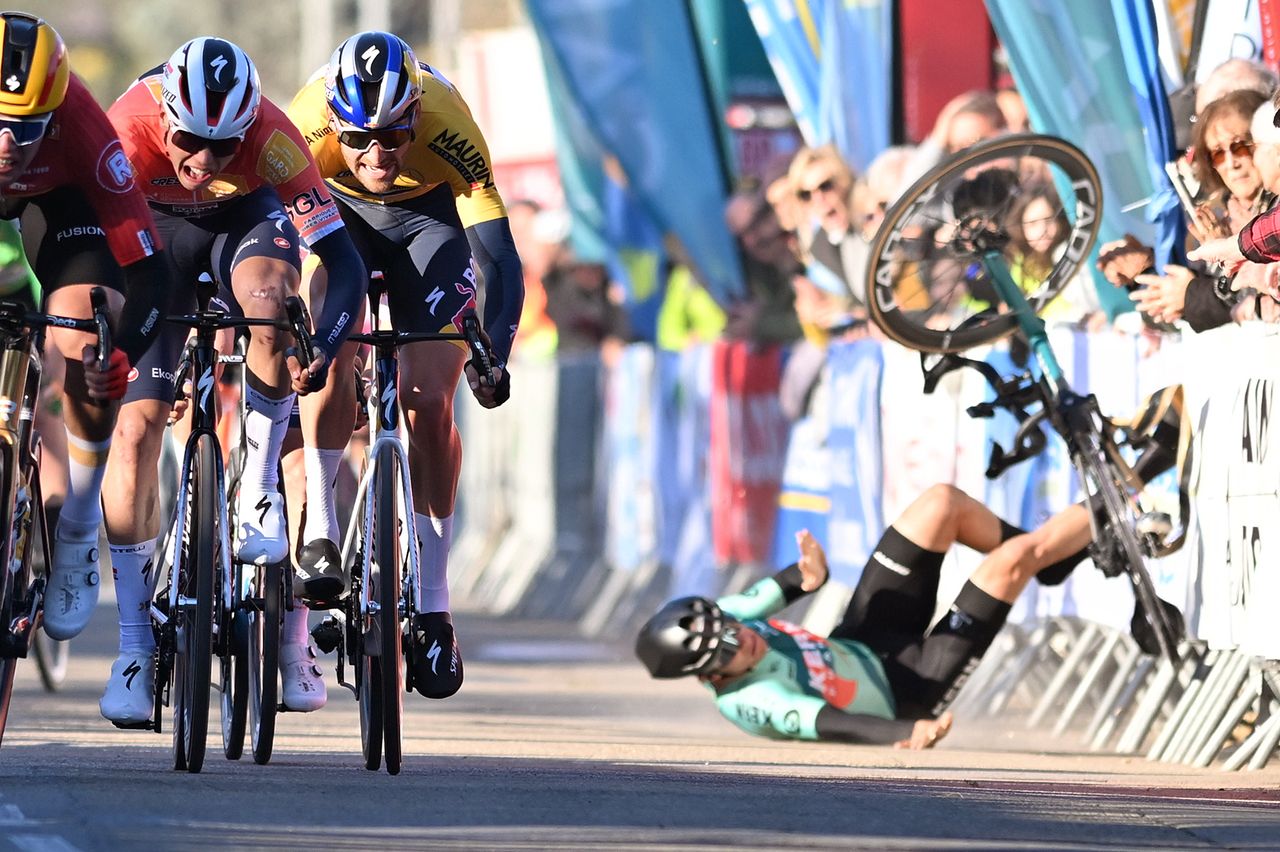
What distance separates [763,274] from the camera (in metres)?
17.2

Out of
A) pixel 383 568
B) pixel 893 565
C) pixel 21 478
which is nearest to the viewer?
pixel 21 478

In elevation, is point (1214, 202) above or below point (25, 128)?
below

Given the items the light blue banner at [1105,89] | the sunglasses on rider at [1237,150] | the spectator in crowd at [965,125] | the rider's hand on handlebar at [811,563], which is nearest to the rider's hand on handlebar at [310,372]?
the rider's hand on handlebar at [811,563]

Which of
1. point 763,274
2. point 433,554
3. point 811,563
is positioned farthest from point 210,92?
point 763,274

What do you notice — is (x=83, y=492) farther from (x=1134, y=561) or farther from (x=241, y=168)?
(x=1134, y=561)

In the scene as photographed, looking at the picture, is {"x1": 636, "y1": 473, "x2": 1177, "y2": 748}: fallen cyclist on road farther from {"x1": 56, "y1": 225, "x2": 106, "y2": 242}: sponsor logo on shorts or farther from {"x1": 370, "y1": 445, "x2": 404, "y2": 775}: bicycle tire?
{"x1": 56, "y1": 225, "x2": 106, "y2": 242}: sponsor logo on shorts

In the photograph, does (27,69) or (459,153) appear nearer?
(27,69)

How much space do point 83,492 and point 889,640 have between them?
3.46m

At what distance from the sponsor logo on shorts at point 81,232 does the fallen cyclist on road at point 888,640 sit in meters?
3.14

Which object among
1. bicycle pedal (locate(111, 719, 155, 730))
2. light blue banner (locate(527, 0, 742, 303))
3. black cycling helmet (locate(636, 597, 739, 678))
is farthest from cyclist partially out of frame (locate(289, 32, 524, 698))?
light blue banner (locate(527, 0, 742, 303))

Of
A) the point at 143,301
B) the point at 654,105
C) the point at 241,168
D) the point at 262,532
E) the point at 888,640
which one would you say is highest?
the point at 654,105

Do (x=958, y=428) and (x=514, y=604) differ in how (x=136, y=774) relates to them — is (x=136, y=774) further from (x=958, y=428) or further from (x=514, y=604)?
(x=514, y=604)

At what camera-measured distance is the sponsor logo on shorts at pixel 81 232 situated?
8.48 metres

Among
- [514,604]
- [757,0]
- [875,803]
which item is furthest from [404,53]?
[514,604]
